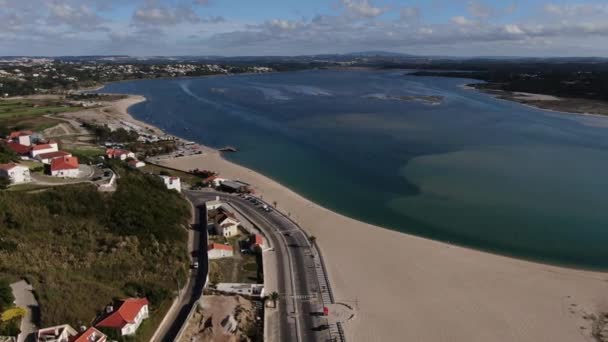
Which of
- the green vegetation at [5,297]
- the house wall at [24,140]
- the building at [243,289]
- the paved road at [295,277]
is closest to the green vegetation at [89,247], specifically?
the green vegetation at [5,297]

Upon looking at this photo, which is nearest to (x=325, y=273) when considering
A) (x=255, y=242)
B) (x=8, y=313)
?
(x=255, y=242)

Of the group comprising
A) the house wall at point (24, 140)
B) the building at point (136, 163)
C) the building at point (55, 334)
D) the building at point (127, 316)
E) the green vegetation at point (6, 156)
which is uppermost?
the green vegetation at point (6, 156)

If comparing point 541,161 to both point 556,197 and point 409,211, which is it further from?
point 409,211

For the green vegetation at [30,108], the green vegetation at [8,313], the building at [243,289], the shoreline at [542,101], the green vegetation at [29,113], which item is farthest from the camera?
the shoreline at [542,101]

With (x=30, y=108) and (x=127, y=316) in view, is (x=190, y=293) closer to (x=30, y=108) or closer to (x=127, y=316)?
(x=127, y=316)

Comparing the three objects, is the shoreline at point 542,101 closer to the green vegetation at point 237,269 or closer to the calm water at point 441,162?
the calm water at point 441,162

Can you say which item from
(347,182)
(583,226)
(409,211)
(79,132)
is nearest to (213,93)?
(79,132)
